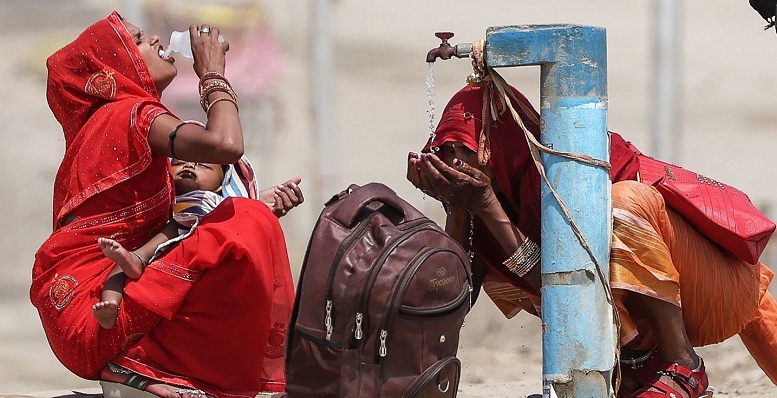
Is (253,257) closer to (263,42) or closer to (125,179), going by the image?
(125,179)

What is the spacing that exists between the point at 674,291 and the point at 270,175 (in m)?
6.87

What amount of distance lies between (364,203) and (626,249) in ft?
2.52

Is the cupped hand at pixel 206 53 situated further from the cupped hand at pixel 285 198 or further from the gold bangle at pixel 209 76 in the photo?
the cupped hand at pixel 285 198

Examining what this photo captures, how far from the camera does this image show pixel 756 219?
3.60 metres

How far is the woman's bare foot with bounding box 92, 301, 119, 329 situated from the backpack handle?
0.81 metres

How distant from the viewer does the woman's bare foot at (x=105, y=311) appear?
3.52m

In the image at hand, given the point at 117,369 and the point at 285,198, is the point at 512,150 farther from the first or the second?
the point at 117,369

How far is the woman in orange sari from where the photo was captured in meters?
3.41

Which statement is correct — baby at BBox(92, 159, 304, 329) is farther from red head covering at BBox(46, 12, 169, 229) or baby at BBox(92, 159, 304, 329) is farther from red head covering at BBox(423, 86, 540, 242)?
red head covering at BBox(423, 86, 540, 242)

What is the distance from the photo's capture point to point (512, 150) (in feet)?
11.6

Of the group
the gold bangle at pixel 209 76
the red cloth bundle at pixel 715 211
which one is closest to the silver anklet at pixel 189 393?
the gold bangle at pixel 209 76

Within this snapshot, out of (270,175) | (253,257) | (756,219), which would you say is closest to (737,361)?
(756,219)

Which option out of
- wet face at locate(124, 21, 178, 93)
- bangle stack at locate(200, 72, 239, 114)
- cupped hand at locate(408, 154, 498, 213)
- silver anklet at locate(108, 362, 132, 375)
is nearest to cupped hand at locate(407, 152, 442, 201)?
cupped hand at locate(408, 154, 498, 213)

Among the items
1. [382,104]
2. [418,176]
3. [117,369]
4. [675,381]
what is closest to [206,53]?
[418,176]
